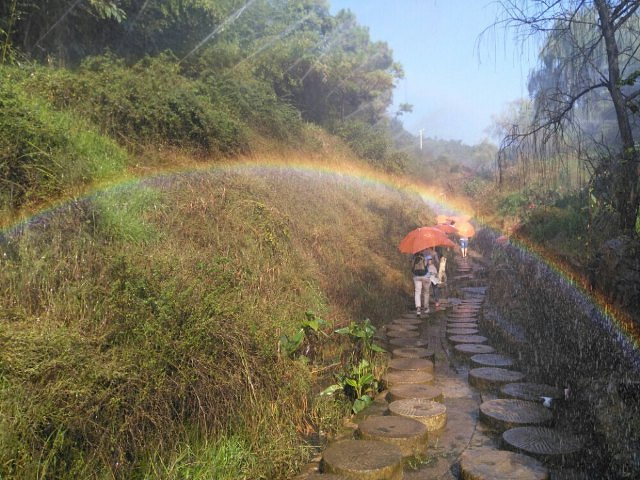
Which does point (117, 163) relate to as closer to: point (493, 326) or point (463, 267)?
point (493, 326)

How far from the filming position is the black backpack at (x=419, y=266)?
10750mm

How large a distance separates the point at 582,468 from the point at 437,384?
2.50 metres

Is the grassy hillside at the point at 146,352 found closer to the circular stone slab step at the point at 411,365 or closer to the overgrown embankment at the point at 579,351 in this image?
the circular stone slab step at the point at 411,365

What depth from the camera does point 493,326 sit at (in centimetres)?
881

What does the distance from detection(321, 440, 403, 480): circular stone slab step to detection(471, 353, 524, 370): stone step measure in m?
2.78

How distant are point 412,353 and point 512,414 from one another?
2.39 m

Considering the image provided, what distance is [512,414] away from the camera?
489 centimetres

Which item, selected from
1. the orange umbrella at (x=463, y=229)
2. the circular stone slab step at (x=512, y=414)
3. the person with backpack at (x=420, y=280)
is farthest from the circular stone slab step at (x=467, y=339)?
the orange umbrella at (x=463, y=229)

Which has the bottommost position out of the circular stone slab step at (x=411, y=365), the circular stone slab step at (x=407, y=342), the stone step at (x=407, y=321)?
the circular stone slab step at (x=411, y=365)

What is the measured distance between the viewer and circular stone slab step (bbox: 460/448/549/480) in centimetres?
374

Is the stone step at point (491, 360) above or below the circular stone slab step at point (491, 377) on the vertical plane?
above

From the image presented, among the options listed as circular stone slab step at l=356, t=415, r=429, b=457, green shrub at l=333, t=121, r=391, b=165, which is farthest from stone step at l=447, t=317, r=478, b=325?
green shrub at l=333, t=121, r=391, b=165

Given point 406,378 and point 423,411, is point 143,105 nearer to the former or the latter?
point 406,378

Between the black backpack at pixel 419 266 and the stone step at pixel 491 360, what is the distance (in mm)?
3691
